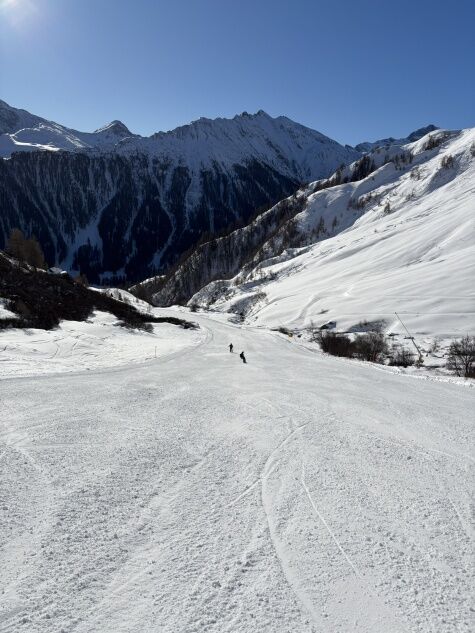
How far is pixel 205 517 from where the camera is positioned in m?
6.12

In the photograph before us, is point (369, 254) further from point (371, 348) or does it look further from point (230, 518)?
point (230, 518)

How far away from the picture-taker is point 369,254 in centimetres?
8106

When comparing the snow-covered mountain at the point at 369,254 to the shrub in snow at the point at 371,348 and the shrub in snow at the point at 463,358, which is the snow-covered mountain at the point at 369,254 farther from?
the shrub in snow at the point at 371,348

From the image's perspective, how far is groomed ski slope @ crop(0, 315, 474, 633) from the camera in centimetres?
438

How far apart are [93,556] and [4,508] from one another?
2.05 metres

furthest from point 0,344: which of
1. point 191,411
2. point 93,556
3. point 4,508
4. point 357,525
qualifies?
point 357,525

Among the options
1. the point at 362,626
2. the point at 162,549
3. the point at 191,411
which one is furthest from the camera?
the point at 191,411

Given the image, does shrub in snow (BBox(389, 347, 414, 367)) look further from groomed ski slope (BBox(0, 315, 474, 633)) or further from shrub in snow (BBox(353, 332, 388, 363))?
groomed ski slope (BBox(0, 315, 474, 633))

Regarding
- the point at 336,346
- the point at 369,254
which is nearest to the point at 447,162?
the point at 369,254

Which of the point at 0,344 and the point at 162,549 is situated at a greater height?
the point at 0,344

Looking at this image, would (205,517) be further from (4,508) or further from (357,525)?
(4,508)

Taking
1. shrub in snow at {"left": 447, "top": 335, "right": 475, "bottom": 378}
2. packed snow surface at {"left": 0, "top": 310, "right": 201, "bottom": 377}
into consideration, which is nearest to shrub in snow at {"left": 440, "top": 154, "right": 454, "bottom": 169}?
shrub in snow at {"left": 447, "top": 335, "right": 475, "bottom": 378}

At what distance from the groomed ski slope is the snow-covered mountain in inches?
1419

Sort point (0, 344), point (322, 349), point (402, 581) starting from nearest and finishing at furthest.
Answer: point (402, 581), point (0, 344), point (322, 349)
